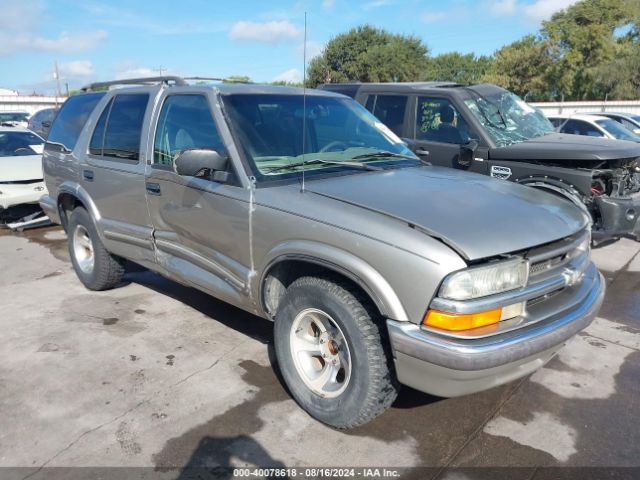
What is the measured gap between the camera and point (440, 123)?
22.1 feet

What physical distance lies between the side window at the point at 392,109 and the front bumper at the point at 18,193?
5.06 metres

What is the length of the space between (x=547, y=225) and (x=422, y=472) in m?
1.47

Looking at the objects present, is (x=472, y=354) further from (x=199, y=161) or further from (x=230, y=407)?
(x=199, y=161)

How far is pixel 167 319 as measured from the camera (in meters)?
4.53

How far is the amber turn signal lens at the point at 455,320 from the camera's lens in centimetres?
239

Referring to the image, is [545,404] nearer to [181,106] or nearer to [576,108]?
[181,106]

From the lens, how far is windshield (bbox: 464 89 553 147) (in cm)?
648

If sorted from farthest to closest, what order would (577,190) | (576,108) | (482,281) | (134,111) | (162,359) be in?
(576,108) → (577,190) → (134,111) → (162,359) → (482,281)

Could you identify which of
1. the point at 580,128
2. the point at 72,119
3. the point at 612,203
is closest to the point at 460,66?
the point at 580,128

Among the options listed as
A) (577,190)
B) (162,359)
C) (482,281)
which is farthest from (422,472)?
(577,190)

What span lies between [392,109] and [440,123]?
75 cm

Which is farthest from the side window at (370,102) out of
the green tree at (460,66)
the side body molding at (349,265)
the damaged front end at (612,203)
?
the green tree at (460,66)

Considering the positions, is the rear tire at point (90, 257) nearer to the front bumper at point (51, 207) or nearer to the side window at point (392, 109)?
the front bumper at point (51, 207)

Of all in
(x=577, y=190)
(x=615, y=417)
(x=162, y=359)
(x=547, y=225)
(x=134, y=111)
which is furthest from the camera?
(x=577, y=190)
